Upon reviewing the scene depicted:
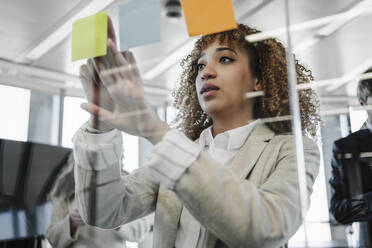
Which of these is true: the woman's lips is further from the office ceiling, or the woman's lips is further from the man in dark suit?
the man in dark suit

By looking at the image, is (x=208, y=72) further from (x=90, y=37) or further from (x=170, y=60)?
(x=90, y=37)

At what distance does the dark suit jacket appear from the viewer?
2.23 ft

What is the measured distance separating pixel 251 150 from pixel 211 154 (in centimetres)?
9

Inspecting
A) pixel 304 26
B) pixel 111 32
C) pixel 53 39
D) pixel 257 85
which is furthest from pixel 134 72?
pixel 53 39

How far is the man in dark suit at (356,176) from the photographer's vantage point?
0.68m

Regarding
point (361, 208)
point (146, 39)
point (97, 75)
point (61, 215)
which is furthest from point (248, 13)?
point (61, 215)

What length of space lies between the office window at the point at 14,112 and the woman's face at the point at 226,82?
1.98ft

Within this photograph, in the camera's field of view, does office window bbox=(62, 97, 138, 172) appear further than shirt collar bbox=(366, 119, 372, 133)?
Yes

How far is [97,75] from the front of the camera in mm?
815

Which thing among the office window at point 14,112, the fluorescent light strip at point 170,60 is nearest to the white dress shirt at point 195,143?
the fluorescent light strip at point 170,60

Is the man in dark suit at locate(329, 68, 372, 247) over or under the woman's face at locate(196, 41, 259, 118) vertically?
under

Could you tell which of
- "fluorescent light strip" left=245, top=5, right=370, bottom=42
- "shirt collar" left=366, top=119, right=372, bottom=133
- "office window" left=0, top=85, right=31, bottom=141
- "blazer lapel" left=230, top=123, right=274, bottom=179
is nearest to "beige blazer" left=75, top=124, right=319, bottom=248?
"blazer lapel" left=230, top=123, right=274, bottom=179

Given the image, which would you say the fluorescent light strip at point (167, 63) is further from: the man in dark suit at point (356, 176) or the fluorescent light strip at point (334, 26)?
the man in dark suit at point (356, 176)

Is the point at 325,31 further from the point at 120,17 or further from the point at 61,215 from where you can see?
the point at 61,215
